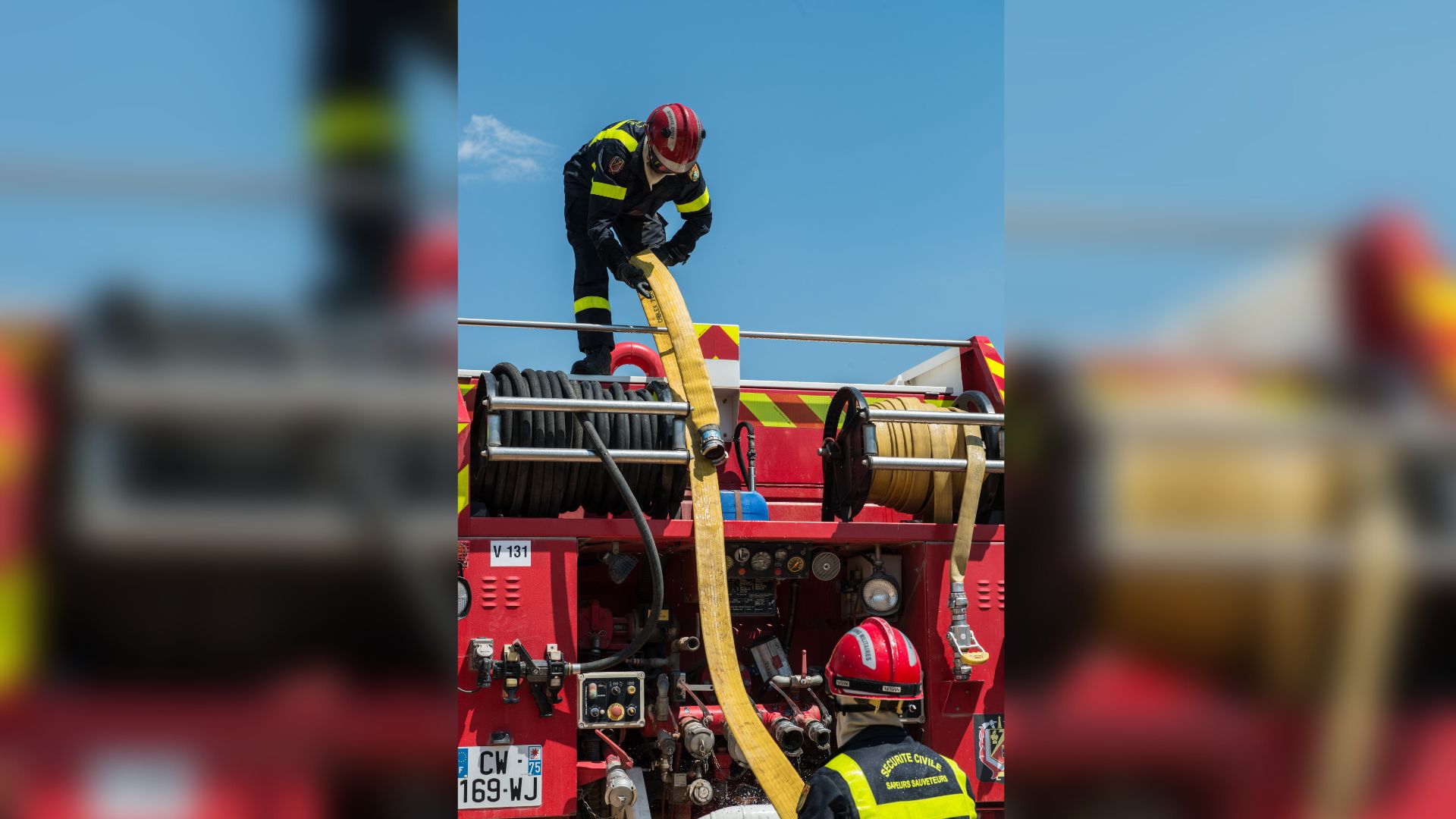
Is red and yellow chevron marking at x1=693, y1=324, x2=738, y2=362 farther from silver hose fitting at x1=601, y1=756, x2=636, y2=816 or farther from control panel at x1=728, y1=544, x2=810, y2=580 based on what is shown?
silver hose fitting at x1=601, y1=756, x2=636, y2=816

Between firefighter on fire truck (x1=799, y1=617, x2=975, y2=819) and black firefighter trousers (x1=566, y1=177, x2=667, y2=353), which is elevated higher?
black firefighter trousers (x1=566, y1=177, x2=667, y2=353)

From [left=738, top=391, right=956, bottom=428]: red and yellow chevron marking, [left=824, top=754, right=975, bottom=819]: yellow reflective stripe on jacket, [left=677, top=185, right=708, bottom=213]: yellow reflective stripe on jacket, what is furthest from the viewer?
[left=677, top=185, right=708, bottom=213]: yellow reflective stripe on jacket

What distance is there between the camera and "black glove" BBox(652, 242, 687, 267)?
311 inches

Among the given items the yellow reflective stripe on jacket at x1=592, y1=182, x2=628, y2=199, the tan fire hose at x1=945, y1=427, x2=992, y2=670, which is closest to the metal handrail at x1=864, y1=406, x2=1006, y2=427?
the tan fire hose at x1=945, y1=427, x2=992, y2=670

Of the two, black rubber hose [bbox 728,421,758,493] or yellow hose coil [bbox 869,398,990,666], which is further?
black rubber hose [bbox 728,421,758,493]

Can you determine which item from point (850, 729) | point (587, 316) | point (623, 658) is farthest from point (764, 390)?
point (850, 729)

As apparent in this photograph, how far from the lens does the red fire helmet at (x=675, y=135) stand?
6891 mm

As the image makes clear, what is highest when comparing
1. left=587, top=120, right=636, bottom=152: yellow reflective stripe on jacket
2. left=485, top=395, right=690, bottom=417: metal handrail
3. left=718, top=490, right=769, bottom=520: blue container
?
left=587, top=120, right=636, bottom=152: yellow reflective stripe on jacket

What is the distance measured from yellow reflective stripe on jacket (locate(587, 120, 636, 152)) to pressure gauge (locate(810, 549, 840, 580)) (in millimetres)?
2739

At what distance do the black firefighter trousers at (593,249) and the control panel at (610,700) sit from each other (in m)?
2.39

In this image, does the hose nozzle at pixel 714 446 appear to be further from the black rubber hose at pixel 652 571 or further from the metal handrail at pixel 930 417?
the metal handrail at pixel 930 417
